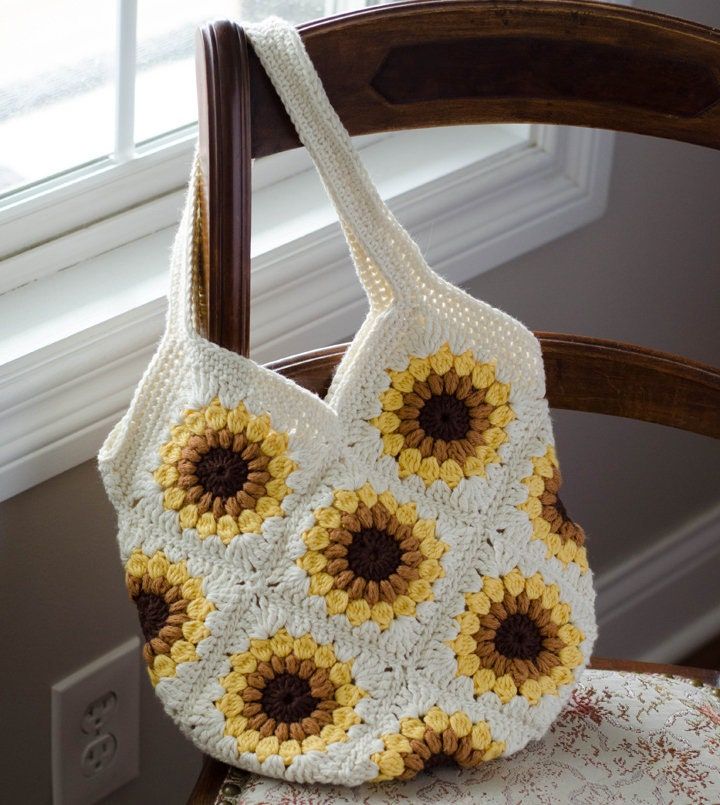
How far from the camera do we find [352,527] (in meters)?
0.62

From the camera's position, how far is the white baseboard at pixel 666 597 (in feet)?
4.59

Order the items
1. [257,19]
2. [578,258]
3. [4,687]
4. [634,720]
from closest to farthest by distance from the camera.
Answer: [634,720] → [4,687] → [257,19] → [578,258]

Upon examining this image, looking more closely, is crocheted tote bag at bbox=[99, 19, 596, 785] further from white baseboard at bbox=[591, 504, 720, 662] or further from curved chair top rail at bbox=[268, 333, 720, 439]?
white baseboard at bbox=[591, 504, 720, 662]

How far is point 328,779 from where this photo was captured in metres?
0.61

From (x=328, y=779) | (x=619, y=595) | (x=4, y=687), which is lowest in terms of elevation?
(x=619, y=595)

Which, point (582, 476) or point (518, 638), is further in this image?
point (582, 476)

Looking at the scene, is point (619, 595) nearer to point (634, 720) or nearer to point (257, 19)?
point (634, 720)

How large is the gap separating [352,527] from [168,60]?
514 millimetres

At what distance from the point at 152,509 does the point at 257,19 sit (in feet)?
1.81

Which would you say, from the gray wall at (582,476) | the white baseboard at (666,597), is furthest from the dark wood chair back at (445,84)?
the white baseboard at (666,597)

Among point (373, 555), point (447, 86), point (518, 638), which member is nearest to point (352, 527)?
point (373, 555)

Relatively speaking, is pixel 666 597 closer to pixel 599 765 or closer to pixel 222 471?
pixel 599 765

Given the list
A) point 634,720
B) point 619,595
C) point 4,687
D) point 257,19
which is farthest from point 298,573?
point 619,595

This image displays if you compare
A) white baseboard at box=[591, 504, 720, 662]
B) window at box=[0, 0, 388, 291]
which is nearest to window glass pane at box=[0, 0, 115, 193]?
window at box=[0, 0, 388, 291]
